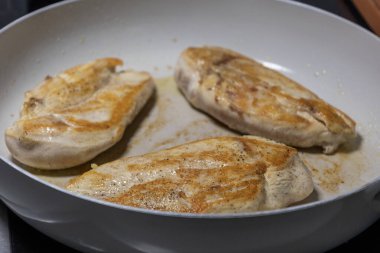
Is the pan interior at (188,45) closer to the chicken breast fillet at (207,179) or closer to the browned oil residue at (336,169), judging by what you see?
the browned oil residue at (336,169)

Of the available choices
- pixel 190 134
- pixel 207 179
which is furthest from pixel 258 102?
pixel 207 179

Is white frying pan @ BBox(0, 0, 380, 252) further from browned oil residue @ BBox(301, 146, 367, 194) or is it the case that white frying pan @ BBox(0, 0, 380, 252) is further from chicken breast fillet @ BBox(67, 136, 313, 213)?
chicken breast fillet @ BBox(67, 136, 313, 213)

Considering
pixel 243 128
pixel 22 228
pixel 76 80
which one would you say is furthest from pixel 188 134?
Result: pixel 22 228

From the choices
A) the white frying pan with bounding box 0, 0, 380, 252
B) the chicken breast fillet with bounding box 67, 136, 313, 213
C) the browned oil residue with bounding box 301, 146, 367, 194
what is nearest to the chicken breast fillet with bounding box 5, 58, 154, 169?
the white frying pan with bounding box 0, 0, 380, 252

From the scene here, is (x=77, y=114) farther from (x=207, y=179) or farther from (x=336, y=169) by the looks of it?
(x=336, y=169)

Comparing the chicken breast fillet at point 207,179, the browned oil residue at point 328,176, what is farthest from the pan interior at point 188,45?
the chicken breast fillet at point 207,179
